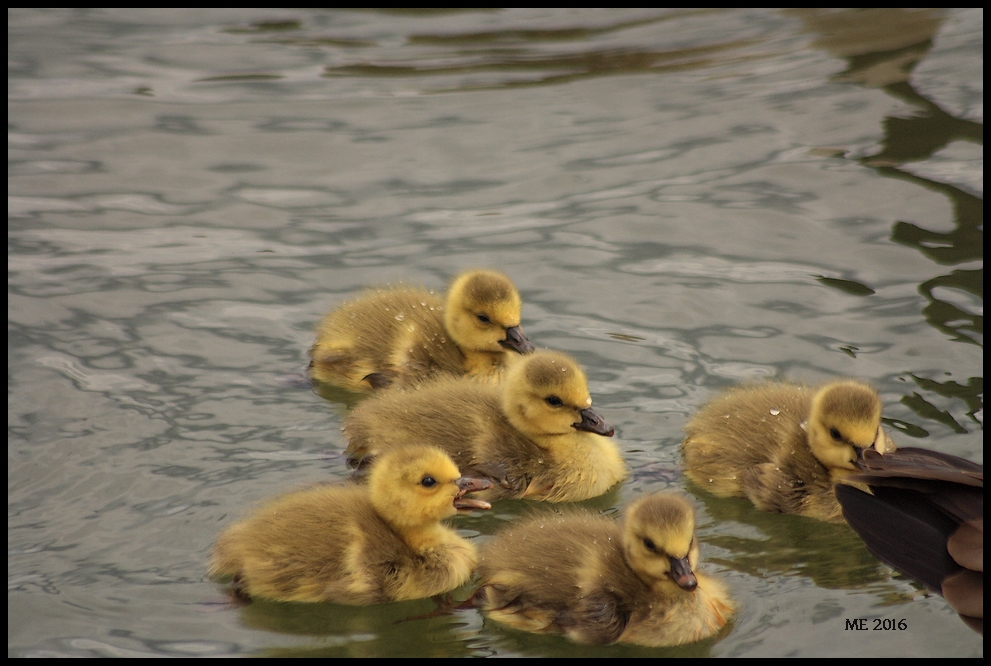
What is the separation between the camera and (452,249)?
6.88 meters

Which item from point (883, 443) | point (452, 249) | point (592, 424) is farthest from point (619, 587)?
point (452, 249)

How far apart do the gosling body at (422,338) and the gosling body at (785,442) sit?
0.92m

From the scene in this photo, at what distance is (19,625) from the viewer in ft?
12.0

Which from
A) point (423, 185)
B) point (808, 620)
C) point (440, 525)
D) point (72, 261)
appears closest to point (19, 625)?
point (440, 525)

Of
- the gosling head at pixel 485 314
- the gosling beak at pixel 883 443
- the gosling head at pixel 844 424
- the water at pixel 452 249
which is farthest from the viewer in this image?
the gosling head at pixel 485 314

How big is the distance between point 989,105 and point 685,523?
18.1 feet

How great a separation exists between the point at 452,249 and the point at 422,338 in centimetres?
164

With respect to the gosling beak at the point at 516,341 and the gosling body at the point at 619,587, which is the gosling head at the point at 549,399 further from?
the gosling body at the point at 619,587

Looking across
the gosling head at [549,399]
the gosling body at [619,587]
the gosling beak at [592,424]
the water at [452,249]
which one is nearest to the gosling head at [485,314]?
the water at [452,249]

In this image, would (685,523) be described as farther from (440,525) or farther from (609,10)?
(609,10)

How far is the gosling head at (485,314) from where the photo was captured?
5117 millimetres

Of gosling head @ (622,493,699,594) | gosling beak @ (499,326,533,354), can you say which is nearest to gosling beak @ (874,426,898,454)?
gosling head @ (622,493,699,594)

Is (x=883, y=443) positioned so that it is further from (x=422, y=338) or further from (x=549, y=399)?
(x=422, y=338)

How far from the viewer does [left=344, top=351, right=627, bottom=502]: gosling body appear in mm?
4492
